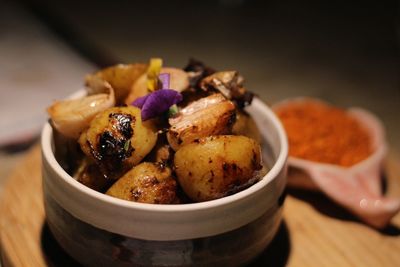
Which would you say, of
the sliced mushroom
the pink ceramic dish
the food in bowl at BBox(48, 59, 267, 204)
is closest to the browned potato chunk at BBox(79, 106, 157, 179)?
the food in bowl at BBox(48, 59, 267, 204)

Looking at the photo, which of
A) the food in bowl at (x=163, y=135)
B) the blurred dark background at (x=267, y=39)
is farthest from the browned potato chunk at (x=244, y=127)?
the blurred dark background at (x=267, y=39)

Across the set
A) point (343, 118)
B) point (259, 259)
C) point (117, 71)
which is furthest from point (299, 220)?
point (117, 71)

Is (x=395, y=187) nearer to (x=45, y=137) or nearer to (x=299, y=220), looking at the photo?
(x=299, y=220)

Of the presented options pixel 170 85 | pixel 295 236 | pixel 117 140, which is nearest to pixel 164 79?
pixel 170 85

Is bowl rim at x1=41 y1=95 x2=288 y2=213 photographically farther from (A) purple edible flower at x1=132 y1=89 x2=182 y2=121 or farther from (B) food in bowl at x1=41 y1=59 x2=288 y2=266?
(A) purple edible flower at x1=132 y1=89 x2=182 y2=121

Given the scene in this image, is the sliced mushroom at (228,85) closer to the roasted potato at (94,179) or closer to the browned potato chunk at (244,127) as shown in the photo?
the browned potato chunk at (244,127)

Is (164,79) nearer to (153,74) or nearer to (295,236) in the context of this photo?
(153,74)
